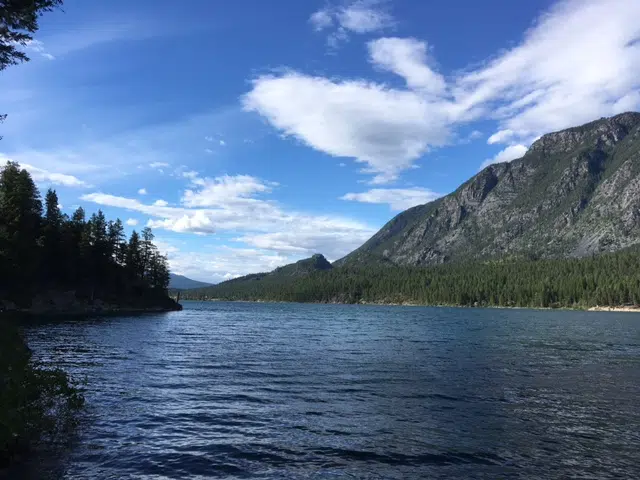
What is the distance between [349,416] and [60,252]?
114 metres

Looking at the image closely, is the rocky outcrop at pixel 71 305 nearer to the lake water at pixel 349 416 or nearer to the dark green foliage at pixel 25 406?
the lake water at pixel 349 416

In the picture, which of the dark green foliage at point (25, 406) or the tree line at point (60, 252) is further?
the tree line at point (60, 252)

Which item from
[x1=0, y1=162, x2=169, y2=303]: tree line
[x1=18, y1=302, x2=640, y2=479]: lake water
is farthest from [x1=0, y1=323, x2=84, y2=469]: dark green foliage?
[x1=0, y1=162, x2=169, y2=303]: tree line

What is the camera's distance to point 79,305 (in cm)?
11419

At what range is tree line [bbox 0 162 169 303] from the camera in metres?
90.6

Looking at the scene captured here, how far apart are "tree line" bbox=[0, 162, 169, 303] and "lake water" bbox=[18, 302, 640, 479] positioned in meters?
60.5

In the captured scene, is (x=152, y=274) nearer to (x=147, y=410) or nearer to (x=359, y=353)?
(x=359, y=353)

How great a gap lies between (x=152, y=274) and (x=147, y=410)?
5944 inches

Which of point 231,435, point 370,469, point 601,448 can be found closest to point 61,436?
point 231,435

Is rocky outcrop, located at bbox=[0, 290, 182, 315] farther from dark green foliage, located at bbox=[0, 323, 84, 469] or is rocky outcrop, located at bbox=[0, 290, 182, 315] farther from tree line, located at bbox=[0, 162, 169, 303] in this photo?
dark green foliage, located at bbox=[0, 323, 84, 469]

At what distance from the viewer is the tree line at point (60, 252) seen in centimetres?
9062

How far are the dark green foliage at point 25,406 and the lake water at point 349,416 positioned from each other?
120 centimetres

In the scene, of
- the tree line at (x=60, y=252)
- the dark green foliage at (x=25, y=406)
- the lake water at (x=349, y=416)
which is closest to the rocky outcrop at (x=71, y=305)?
the tree line at (x=60, y=252)

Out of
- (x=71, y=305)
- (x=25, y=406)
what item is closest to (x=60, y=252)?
(x=71, y=305)
